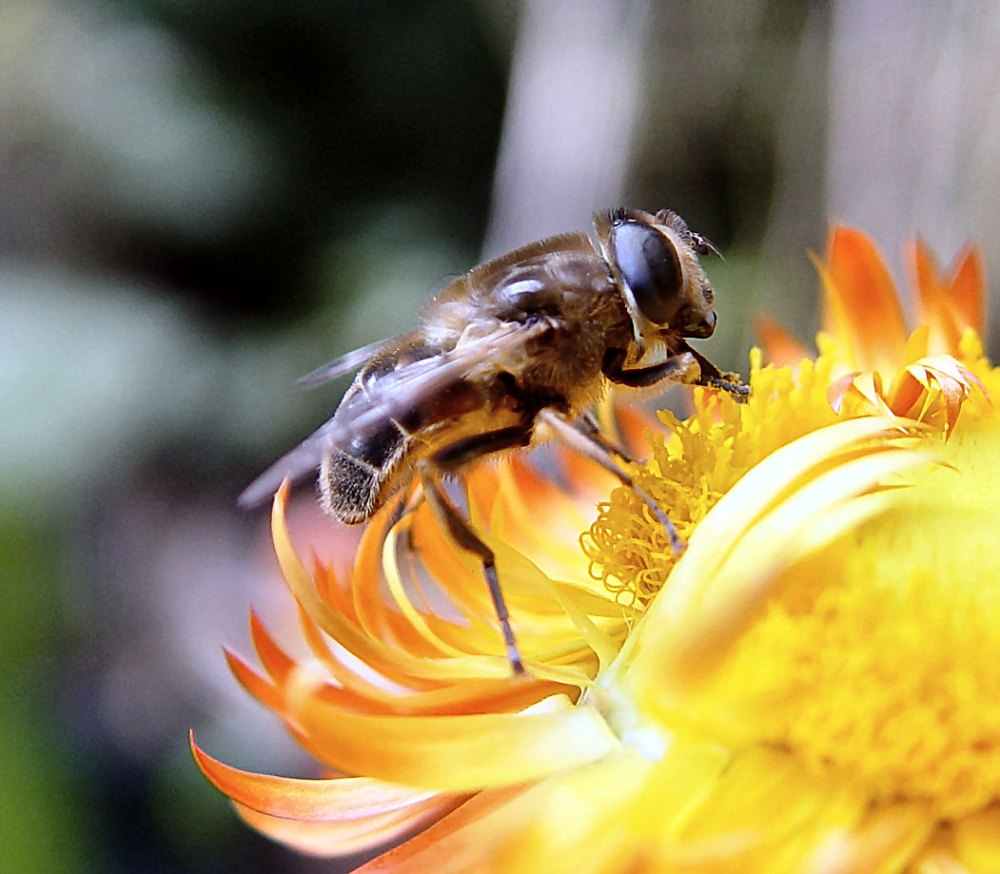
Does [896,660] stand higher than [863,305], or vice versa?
[863,305]

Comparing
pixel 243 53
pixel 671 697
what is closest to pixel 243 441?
pixel 243 53

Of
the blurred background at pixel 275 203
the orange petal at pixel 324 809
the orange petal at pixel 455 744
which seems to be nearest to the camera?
the orange petal at pixel 455 744

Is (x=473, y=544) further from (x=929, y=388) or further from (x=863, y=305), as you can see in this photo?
(x=863, y=305)

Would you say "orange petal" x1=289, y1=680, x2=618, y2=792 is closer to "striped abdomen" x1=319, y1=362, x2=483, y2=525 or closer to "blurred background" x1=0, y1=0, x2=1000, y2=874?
"striped abdomen" x1=319, y1=362, x2=483, y2=525

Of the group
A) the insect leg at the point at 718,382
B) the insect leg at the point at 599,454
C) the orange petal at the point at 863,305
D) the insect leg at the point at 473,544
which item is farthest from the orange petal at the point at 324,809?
the orange petal at the point at 863,305

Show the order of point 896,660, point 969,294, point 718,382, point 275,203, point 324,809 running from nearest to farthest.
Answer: point 896,660 < point 324,809 < point 718,382 < point 969,294 < point 275,203

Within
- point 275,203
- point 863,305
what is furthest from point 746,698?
point 275,203

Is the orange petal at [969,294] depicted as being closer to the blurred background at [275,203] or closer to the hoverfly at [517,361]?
the hoverfly at [517,361]
